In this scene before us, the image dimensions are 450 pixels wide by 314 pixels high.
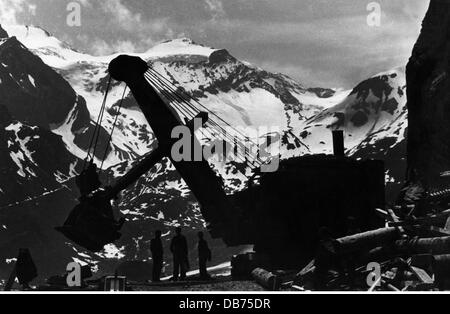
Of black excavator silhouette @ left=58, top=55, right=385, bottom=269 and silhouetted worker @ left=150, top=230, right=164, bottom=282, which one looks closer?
silhouetted worker @ left=150, top=230, right=164, bottom=282

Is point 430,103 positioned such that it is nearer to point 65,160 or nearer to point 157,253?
point 157,253

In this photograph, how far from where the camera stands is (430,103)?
78.0ft

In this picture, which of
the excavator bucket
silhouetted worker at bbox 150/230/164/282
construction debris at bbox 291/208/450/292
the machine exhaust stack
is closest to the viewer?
construction debris at bbox 291/208/450/292

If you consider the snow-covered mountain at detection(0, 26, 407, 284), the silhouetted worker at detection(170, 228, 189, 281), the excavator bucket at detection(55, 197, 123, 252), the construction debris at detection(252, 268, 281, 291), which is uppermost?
the snow-covered mountain at detection(0, 26, 407, 284)

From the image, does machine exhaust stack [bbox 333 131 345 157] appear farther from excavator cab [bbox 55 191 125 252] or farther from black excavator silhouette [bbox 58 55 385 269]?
excavator cab [bbox 55 191 125 252]

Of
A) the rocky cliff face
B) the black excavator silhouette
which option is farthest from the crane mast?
the rocky cliff face

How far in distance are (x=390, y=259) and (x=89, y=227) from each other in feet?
28.7

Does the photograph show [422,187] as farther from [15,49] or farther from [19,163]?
[15,49]

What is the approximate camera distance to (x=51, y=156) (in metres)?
136

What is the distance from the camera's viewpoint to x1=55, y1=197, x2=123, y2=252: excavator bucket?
19641 millimetres

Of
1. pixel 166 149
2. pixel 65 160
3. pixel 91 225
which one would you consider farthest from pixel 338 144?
pixel 65 160

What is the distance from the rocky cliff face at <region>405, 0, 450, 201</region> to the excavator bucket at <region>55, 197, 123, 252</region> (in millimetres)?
9682

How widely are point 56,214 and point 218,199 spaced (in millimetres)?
108174
